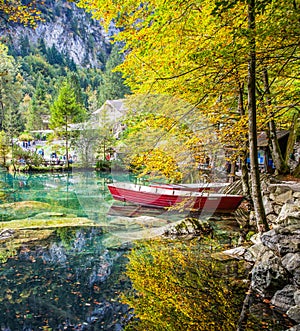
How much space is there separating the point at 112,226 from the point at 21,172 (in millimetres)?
18963

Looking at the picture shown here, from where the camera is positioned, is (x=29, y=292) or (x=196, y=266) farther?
(x=196, y=266)

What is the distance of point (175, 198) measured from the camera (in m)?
12.4

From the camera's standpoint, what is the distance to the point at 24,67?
200 feet

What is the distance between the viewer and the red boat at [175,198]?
11320 millimetres

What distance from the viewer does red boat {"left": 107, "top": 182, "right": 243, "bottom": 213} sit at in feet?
→ 37.1

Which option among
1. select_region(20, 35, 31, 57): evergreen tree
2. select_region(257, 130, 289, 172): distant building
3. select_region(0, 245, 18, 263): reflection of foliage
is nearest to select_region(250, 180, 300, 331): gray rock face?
select_region(0, 245, 18, 263): reflection of foliage

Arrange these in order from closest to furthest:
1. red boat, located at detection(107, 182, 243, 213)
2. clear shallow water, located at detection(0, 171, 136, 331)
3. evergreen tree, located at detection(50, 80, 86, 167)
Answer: clear shallow water, located at detection(0, 171, 136, 331)
red boat, located at detection(107, 182, 243, 213)
evergreen tree, located at detection(50, 80, 86, 167)

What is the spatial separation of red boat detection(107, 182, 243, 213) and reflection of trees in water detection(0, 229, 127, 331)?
165 inches

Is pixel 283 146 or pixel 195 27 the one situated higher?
pixel 195 27

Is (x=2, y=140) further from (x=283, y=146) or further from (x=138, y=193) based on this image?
(x=283, y=146)

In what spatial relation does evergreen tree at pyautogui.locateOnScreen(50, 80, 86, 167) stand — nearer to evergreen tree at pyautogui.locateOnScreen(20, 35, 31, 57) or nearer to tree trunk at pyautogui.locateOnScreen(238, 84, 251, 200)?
tree trunk at pyautogui.locateOnScreen(238, 84, 251, 200)

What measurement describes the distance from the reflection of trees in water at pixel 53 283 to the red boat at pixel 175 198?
420cm

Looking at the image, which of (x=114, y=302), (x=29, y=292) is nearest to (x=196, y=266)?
(x=114, y=302)

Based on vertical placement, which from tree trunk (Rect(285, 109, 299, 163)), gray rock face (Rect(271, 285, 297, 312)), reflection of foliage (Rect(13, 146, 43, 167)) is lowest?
gray rock face (Rect(271, 285, 297, 312))
